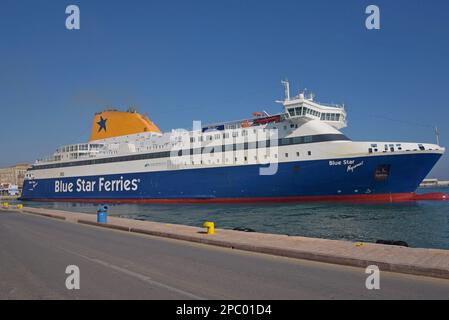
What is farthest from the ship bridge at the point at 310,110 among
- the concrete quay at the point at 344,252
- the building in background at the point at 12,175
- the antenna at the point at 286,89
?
the building in background at the point at 12,175

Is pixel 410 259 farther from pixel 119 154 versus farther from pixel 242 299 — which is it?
pixel 119 154

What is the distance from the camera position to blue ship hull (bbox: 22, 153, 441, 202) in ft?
108

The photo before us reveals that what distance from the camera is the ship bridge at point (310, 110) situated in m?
36.4

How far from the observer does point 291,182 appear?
35.8 metres

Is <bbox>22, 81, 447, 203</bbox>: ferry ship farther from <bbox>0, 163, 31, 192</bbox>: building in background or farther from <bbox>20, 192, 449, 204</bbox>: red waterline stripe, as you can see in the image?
<bbox>0, 163, 31, 192</bbox>: building in background

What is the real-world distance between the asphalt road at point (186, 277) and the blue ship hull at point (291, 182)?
25399mm

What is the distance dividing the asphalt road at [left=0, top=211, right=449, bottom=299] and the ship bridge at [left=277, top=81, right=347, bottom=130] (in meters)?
27.9

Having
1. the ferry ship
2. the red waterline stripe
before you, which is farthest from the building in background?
the red waterline stripe

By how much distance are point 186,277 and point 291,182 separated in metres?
29.6

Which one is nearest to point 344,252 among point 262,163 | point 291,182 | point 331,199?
point 331,199

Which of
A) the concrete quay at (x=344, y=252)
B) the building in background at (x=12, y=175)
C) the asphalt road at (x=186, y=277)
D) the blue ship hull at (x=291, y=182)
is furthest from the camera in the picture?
the building in background at (x=12, y=175)

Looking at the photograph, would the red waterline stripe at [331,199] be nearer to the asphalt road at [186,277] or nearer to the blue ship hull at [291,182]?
the blue ship hull at [291,182]

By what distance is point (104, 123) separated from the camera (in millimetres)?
59469
